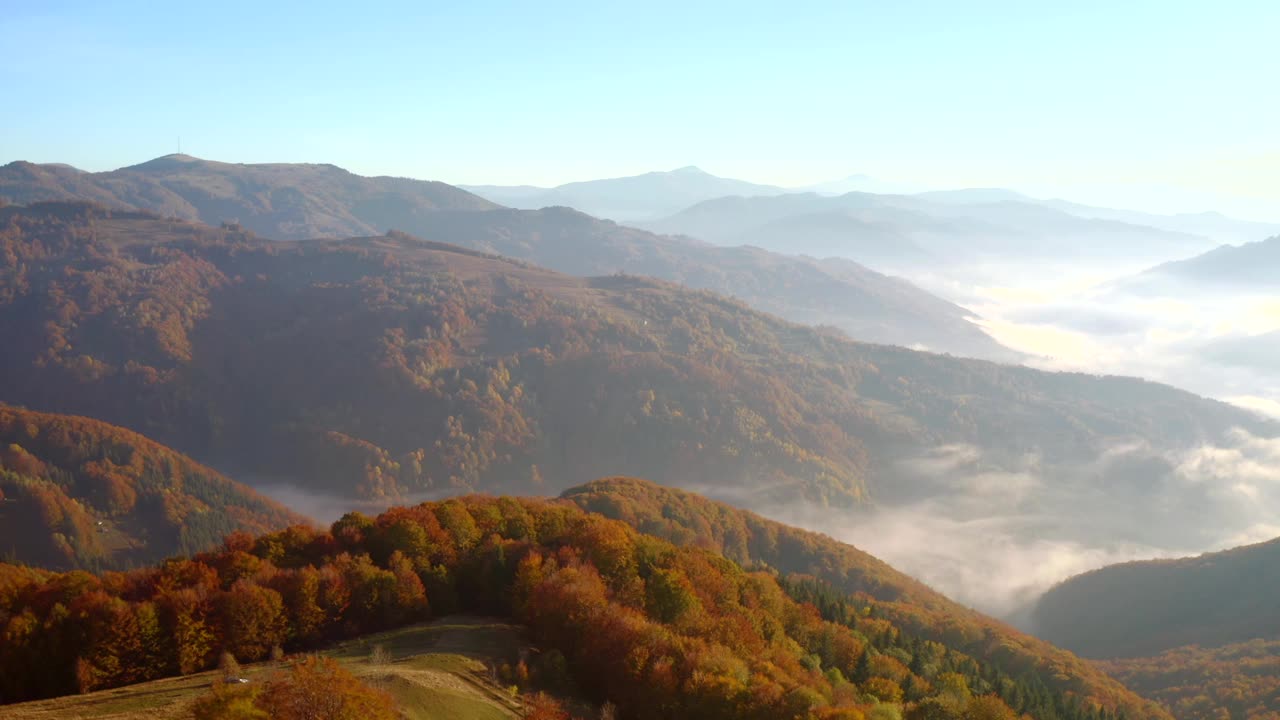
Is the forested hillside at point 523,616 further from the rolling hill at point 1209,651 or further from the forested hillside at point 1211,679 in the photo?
the rolling hill at point 1209,651

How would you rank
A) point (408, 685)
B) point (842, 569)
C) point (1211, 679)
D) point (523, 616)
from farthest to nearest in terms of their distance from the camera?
point (842, 569) < point (1211, 679) < point (523, 616) < point (408, 685)

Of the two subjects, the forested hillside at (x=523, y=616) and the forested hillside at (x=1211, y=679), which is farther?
the forested hillside at (x=1211, y=679)

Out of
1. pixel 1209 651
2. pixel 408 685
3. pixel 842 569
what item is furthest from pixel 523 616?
pixel 1209 651

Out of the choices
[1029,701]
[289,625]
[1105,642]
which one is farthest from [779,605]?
[1105,642]

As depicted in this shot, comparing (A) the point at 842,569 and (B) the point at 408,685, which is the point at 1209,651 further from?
(B) the point at 408,685

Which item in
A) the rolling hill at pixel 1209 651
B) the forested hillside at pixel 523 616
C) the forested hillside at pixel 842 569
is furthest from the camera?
the rolling hill at pixel 1209 651

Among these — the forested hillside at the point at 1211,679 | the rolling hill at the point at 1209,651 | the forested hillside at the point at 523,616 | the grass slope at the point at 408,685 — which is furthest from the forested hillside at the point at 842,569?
the grass slope at the point at 408,685

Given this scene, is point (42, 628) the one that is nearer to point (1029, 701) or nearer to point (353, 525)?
point (353, 525)
